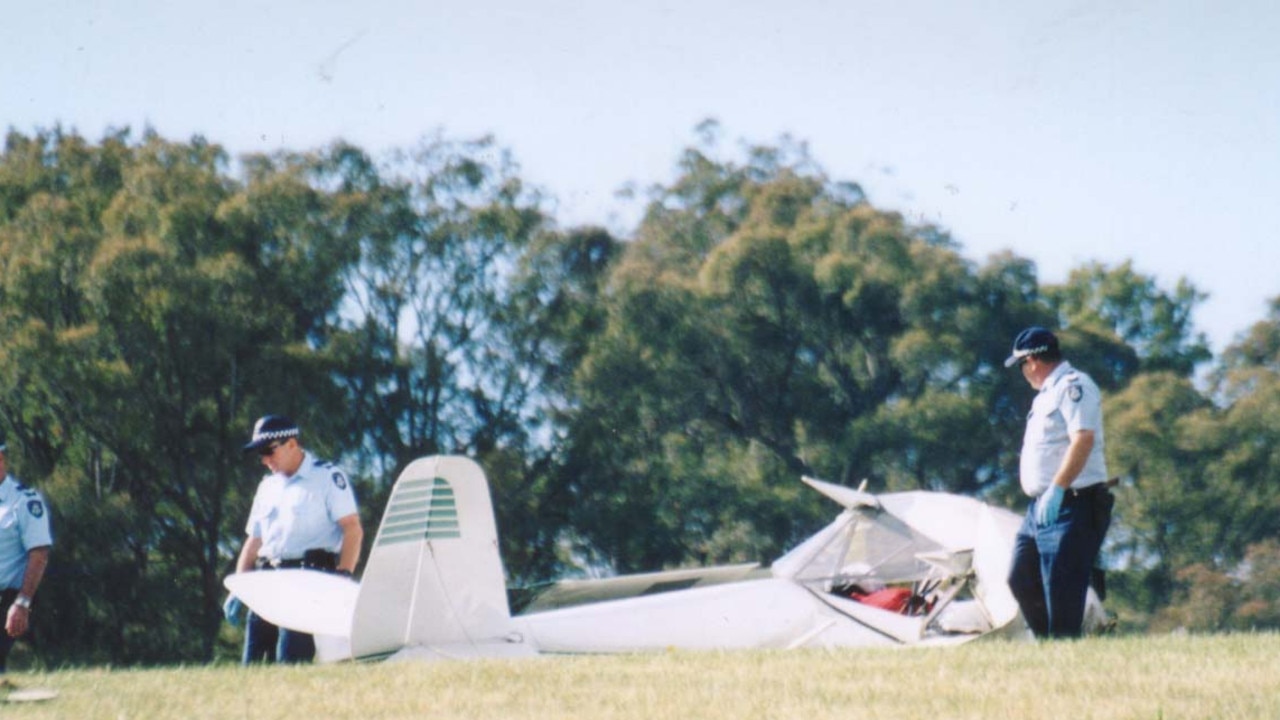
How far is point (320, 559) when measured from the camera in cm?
895

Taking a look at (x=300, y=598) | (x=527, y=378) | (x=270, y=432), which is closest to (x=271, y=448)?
(x=270, y=432)

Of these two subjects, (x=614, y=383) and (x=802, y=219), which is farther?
(x=802, y=219)

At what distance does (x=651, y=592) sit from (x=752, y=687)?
26.0 feet

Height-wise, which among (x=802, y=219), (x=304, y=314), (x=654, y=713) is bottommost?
(x=654, y=713)

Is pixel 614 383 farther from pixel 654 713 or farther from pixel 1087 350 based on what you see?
pixel 654 713

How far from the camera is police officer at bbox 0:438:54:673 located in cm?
914

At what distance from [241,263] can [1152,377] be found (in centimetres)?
1948

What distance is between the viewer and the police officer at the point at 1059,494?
8.14 m

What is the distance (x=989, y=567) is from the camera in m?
11.5

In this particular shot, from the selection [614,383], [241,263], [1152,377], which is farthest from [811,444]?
[241,263]

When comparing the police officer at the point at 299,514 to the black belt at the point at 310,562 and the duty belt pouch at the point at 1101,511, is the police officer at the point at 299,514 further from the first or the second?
the duty belt pouch at the point at 1101,511

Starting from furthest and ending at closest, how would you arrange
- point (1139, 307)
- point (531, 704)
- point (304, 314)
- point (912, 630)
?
1. point (1139, 307)
2. point (304, 314)
3. point (912, 630)
4. point (531, 704)

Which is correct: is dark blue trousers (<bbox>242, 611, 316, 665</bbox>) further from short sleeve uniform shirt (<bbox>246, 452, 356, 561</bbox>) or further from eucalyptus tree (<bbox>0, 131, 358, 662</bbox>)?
eucalyptus tree (<bbox>0, 131, 358, 662</bbox>)

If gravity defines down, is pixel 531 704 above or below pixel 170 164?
below
